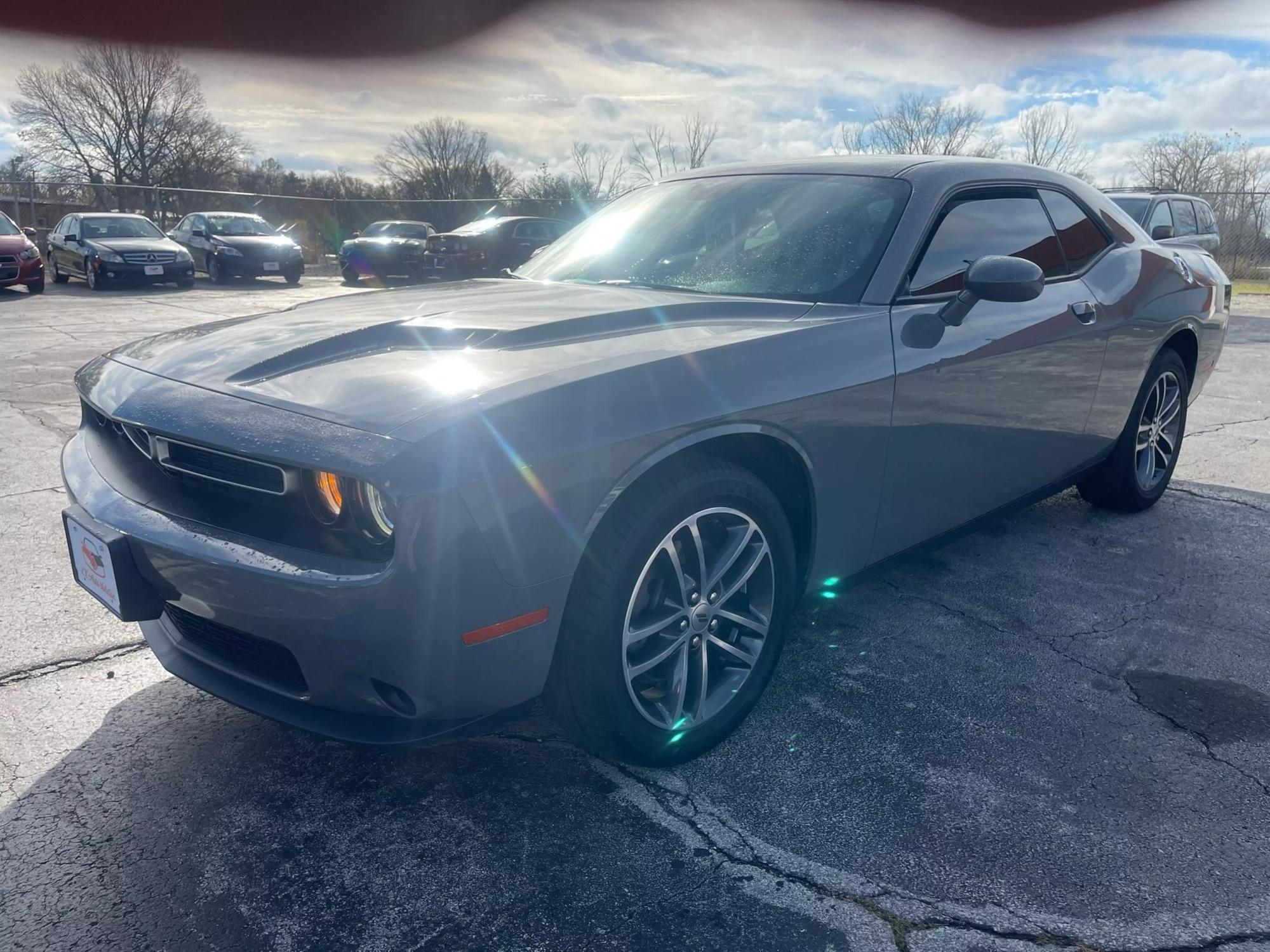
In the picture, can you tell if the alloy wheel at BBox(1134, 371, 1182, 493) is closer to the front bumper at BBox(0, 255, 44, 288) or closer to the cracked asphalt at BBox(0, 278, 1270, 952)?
the cracked asphalt at BBox(0, 278, 1270, 952)

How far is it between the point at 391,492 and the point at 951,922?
4.62 feet

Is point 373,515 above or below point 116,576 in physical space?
above

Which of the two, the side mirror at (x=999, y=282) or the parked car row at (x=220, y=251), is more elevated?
the side mirror at (x=999, y=282)

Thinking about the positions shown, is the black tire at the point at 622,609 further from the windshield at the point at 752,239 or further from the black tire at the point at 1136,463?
the black tire at the point at 1136,463

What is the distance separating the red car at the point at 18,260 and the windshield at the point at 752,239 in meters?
15.4

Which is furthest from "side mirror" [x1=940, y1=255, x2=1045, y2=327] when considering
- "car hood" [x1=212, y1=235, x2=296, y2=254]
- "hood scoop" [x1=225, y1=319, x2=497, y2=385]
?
"car hood" [x1=212, y1=235, x2=296, y2=254]

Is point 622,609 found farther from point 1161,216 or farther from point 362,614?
point 1161,216

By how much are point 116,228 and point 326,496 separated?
60.8 feet

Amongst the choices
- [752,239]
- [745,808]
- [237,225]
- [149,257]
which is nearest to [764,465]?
[745,808]

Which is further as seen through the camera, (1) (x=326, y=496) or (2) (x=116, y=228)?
(2) (x=116, y=228)

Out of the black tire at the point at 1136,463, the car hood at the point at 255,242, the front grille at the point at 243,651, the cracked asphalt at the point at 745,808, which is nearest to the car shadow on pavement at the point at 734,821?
the cracked asphalt at the point at 745,808

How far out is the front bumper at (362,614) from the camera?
6.13 feet

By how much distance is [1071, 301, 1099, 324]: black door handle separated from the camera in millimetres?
3594

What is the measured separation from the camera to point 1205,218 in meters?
14.1
